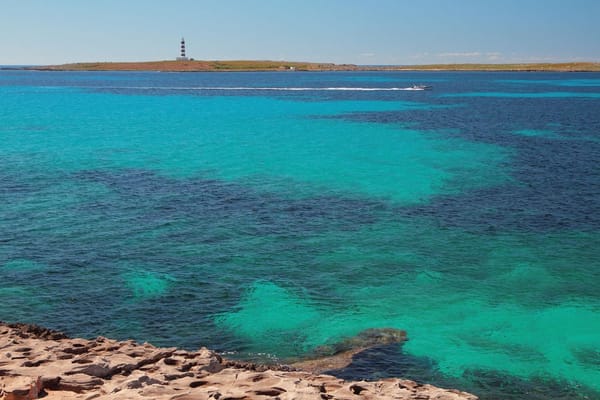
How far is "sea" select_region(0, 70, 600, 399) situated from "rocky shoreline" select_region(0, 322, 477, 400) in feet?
13.7

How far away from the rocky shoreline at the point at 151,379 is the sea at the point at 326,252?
419 cm

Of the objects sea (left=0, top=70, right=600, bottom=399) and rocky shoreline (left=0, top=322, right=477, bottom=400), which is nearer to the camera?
rocky shoreline (left=0, top=322, right=477, bottom=400)

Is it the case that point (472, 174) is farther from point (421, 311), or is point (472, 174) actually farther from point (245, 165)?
point (421, 311)

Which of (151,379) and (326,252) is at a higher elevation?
(151,379)

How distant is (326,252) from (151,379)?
20.0 metres

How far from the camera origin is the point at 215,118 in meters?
119

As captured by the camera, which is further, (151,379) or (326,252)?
(326,252)

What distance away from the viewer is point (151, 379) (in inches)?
740

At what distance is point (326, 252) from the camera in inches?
1484

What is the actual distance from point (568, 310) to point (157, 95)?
16177 cm

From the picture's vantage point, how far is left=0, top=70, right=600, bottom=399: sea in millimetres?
27000

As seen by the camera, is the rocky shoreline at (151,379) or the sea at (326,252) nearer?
the rocky shoreline at (151,379)

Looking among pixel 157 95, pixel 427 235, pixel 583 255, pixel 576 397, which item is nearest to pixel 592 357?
pixel 576 397

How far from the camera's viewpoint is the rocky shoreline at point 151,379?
17.7 meters
